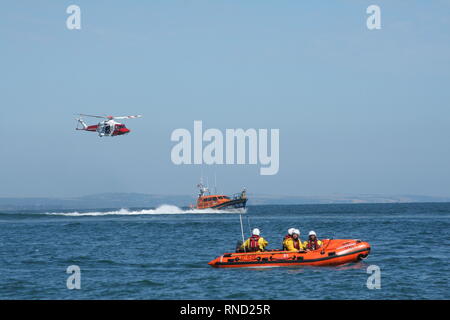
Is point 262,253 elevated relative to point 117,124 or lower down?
lower down

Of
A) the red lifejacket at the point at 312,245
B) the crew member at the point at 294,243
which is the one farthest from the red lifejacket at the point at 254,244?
the red lifejacket at the point at 312,245

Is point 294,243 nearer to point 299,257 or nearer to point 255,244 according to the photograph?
point 299,257

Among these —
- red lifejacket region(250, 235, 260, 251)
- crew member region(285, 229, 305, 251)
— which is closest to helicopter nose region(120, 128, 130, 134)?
red lifejacket region(250, 235, 260, 251)

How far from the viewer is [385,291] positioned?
2509cm

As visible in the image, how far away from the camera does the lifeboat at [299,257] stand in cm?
3031

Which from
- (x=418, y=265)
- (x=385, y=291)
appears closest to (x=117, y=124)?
(x=418, y=265)

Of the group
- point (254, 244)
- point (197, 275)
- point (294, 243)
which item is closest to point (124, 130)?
point (254, 244)

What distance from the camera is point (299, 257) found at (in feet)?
99.3

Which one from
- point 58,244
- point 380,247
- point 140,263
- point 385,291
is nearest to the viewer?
point 385,291

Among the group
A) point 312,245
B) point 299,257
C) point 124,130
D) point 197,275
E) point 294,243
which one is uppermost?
point 124,130

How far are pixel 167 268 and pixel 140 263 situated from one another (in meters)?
2.83

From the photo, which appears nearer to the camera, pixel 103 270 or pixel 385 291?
pixel 385 291
